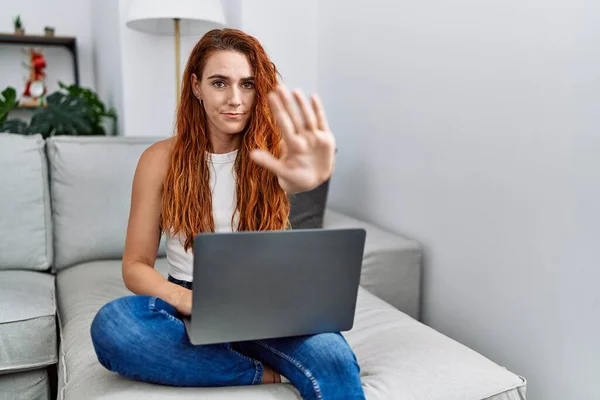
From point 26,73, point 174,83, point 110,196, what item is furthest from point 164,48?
point 26,73

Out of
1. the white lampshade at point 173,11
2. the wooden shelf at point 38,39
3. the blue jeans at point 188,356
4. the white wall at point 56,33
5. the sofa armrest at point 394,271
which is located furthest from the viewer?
the white wall at point 56,33

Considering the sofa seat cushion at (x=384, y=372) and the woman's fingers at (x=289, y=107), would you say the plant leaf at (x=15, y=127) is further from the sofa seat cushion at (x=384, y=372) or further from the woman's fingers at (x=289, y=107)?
the woman's fingers at (x=289, y=107)

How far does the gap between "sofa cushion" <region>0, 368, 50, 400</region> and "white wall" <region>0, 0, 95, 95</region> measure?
2.61 m

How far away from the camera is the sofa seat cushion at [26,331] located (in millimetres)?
1500

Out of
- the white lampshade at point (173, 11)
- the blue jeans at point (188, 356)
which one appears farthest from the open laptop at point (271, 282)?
the white lampshade at point (173, 11)

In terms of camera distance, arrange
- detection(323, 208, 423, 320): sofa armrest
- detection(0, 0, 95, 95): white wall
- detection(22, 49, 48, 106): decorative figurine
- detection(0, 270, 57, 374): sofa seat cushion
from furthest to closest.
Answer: detection(0, 0, 95, 95): white wall
detection(22, 49, 48, 106): decorative figurine
detection(323, 208, 423, 320): sofa armrest
detection(0, 270, 57, 374): sofa seat cushion

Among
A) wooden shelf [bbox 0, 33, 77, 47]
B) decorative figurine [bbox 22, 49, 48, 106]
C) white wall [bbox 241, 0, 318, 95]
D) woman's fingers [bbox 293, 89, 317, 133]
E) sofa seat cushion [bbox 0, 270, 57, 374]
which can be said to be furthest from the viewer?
decorative figurine [bbox 22, 49, 48, 106]

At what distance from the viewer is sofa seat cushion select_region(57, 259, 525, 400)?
109 centimetres

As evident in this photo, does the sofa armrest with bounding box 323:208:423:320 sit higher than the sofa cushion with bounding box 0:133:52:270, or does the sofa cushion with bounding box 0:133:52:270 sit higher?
the sofa cushion with bounding box 0:133:52:270

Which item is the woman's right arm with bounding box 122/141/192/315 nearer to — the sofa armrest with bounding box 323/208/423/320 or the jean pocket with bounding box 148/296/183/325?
the jean pocket with bounding box 148/296/183/325

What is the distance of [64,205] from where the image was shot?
1.94m

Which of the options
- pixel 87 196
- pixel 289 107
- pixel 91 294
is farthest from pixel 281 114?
pixel 87 196

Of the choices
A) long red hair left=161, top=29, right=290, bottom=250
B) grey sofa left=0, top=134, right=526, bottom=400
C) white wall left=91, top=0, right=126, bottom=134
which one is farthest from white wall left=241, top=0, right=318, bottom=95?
long red hair left=161, top=29, right=290, bottom=250

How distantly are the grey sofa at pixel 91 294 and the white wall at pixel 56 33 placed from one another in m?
2.03
